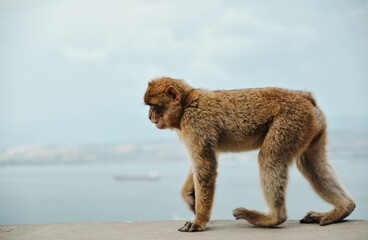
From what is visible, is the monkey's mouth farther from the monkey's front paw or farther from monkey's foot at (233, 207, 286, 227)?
monkey's foot at (233, 207, 286, 227)

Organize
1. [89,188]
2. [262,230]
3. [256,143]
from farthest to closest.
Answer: [89,188]
[256,143]
[262,230]

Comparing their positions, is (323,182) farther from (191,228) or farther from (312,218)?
(191,228)

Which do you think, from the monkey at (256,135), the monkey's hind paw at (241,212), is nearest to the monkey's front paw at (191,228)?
the monkey at (256,135)

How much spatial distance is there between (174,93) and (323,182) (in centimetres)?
179

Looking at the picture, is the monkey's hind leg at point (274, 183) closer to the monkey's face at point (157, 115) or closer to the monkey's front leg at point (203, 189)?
the monkey's front leg at point (203, 189)

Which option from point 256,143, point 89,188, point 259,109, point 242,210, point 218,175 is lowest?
point 89,188

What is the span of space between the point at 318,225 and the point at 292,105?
1233 millimetres

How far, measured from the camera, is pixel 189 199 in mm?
4434

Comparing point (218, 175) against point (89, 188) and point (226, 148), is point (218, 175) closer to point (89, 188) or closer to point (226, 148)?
point (226, 148)

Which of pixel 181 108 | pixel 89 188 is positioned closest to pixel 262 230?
pixel 181 108

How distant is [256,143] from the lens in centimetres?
416

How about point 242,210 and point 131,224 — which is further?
point 131,224

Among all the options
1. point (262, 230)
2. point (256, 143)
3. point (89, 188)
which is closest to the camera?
point (262, 230)

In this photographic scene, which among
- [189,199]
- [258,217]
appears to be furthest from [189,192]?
[258,217]
